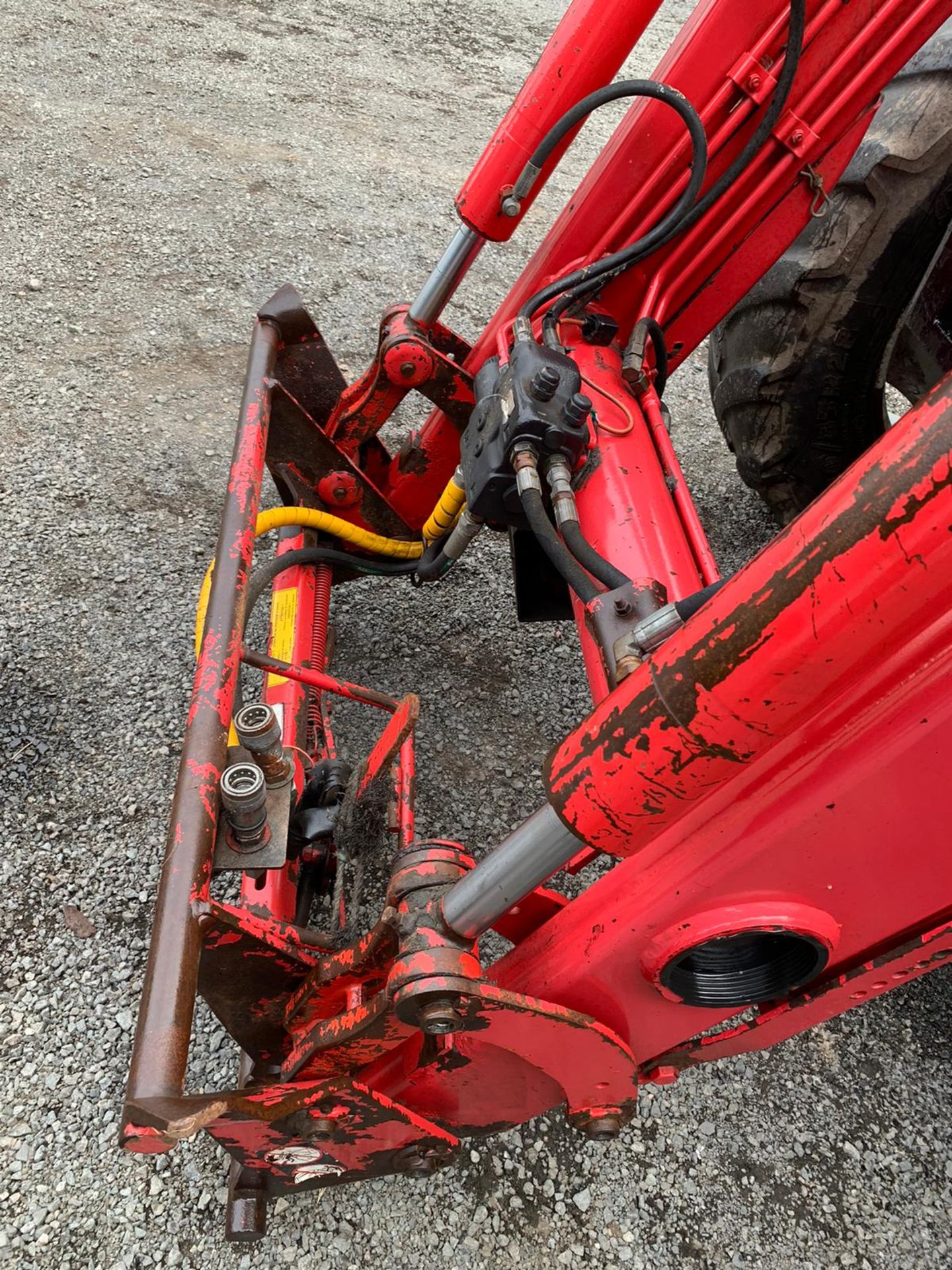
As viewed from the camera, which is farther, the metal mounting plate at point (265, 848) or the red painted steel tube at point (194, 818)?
the metal mounting plate at point (265, 848)

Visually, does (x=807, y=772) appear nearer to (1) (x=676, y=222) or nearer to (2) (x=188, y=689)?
(1) (x=676, y=222)

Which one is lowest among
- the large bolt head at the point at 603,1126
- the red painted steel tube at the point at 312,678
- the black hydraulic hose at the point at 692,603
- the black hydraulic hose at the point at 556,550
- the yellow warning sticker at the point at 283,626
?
the yellow warning sticker at the point at 283,626

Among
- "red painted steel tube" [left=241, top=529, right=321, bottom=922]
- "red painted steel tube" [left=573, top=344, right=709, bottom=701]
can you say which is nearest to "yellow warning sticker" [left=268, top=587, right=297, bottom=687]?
"red painted steel tube" [left=241, top=529, right=321, bottom=922]

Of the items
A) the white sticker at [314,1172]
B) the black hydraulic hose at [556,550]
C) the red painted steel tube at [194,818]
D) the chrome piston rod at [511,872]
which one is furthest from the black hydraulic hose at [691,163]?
the white sticker at [314,1172]

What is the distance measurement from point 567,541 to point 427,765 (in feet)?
3.45

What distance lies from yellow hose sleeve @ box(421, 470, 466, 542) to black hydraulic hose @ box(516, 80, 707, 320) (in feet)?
1.26

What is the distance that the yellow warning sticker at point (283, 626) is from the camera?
202 cm

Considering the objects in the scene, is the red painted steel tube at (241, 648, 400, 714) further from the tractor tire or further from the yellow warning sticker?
the tractor tire

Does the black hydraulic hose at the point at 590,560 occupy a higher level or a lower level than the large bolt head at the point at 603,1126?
higher

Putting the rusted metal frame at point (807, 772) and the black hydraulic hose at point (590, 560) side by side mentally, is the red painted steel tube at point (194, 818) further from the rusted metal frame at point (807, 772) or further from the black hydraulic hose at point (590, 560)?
the black hydraulic hose at point (590, 560)

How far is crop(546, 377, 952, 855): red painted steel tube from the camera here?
695 millimetres

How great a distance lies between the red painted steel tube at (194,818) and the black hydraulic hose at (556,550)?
0.54 metres

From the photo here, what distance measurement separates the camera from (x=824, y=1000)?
1.31m

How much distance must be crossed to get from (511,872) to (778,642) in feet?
1.63
